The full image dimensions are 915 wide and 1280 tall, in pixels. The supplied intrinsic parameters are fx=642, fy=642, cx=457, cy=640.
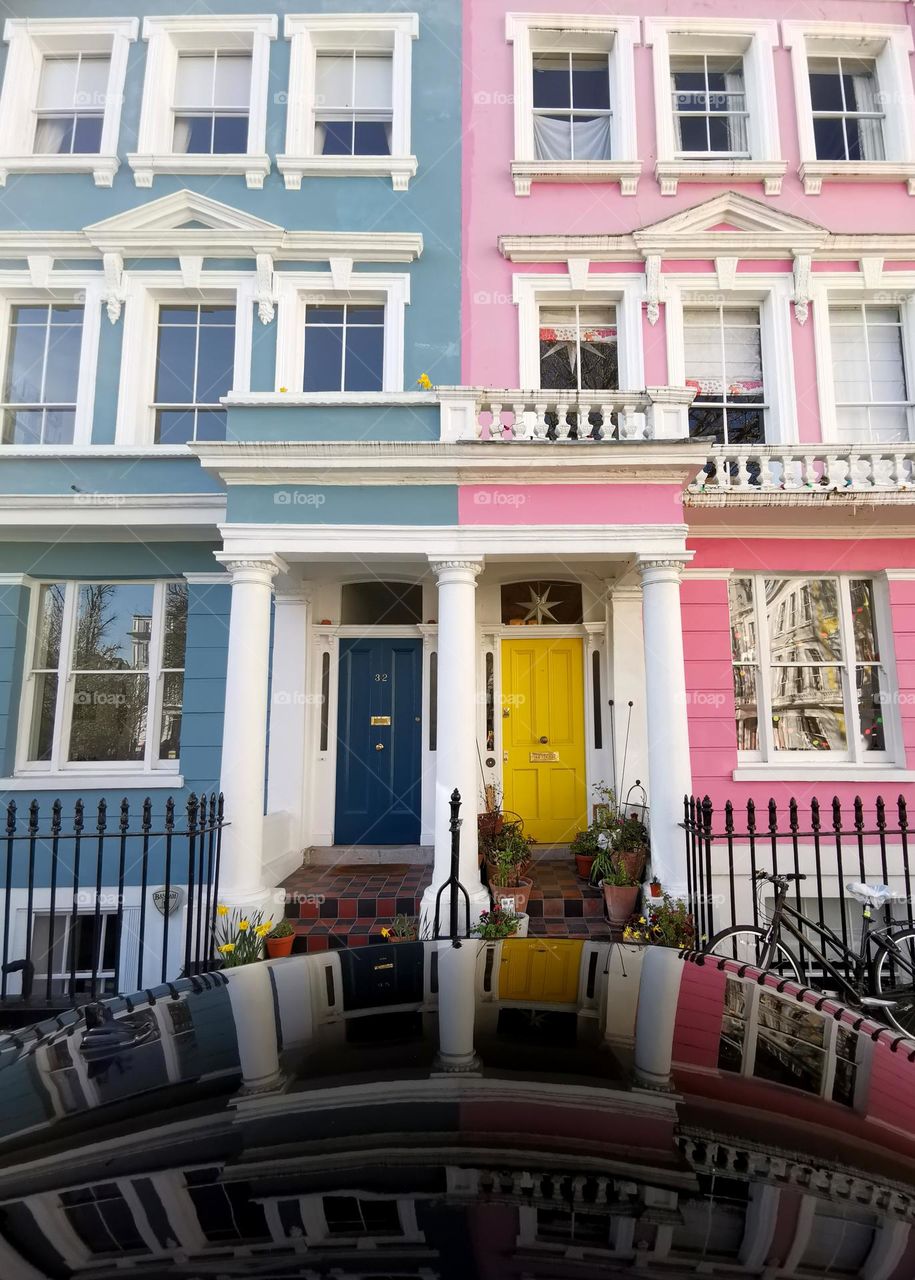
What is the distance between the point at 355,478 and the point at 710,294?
5.99 metres

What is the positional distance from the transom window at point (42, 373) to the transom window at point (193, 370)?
3.79 feet

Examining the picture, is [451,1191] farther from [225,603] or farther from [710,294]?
[710,294]

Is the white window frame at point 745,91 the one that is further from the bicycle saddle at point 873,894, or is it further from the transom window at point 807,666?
the bicycle saddle at point 873,894

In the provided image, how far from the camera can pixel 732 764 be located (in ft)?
25.8

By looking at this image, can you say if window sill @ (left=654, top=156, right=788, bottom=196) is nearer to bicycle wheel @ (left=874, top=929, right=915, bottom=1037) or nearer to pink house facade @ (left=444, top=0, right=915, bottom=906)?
pink house facade @ (left=444, top=0, right=915, bottom=906)

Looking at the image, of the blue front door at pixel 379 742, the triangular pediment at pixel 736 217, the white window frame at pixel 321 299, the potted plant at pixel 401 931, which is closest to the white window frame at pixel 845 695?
the blue front door at pixel 379 742

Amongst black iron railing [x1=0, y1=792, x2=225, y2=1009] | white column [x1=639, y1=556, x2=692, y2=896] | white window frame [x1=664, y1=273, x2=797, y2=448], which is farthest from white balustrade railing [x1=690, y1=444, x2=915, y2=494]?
black iron railing [x1=0, y1=792, x2=225, y2=1009]

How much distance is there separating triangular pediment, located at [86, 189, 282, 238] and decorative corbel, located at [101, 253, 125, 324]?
0.35 meters

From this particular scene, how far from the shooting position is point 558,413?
708 centimetres

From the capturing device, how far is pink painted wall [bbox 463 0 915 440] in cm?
878

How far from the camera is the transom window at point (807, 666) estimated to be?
321 inches

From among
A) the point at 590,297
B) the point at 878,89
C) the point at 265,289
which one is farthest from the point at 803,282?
the point at 265,289


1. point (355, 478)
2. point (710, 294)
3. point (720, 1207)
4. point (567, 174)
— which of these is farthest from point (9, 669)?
point (710, 294)

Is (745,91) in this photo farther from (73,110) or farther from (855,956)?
(855,956)
